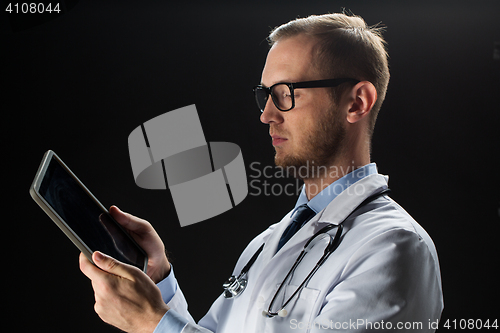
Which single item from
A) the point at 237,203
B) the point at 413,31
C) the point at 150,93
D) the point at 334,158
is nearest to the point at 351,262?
the point at 334,158

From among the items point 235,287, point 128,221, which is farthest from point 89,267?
point 235,287

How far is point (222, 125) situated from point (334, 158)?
1.15 meters

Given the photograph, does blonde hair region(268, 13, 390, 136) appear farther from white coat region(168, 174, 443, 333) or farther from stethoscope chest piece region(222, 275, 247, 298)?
stethoscope chest piece region(222, 275, 247, 298)

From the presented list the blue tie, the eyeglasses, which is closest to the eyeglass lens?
the eyeglasses

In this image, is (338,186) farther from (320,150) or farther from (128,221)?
(128,221)

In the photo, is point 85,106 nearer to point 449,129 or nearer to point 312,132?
point 312,132

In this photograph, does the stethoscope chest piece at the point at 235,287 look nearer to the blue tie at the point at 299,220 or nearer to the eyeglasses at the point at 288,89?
the blue tie at the point at 299,220

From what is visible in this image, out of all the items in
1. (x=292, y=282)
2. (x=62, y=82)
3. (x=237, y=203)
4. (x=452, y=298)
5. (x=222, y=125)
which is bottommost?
(x=452, y=298)

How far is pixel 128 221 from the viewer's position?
3.74ft

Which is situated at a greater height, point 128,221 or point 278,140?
point 278,140

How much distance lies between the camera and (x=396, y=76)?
2.27 m

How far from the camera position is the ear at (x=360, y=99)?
45.7 inches

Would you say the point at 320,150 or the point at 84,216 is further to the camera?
the point at 320,150

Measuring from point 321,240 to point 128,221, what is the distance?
56cm
